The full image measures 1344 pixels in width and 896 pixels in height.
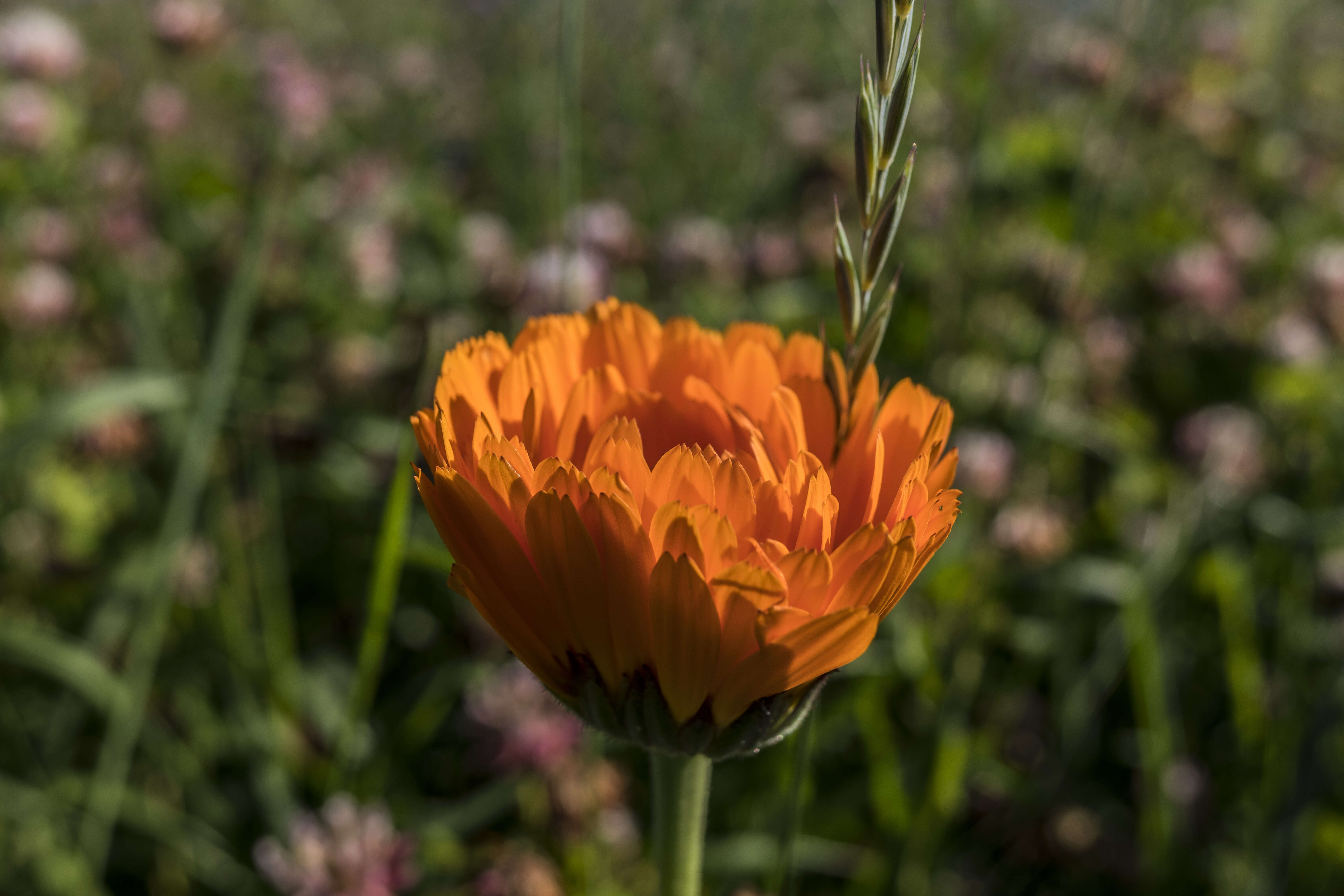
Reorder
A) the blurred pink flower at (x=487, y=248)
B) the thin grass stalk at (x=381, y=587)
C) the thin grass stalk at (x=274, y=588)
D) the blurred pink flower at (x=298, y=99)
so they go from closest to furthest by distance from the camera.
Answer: the thin grass stalk at (x=381, y=587) < the thin grass stalk at (x=274, y=588) < the blurred pink flower at (x=487, y=248) < the blurred pink flower at (x=298, y=99)

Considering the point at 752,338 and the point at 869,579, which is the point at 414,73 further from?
the point at 869,579

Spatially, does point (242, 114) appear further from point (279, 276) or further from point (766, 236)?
point (766, 236)

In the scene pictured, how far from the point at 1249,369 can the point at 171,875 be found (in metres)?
1.52

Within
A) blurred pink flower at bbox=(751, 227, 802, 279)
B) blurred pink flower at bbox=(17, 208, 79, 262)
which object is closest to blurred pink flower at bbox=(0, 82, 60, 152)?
blurred pink flower at bbox=(17, 208, 79, 262)

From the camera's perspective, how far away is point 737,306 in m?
1.50

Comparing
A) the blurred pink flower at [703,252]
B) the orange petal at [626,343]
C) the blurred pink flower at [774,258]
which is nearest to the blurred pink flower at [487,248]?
the blurred pink flower at [703,252]

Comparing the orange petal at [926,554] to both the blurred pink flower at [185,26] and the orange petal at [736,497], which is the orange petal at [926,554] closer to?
the orange petal at [736,497]

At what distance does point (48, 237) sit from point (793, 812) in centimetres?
159

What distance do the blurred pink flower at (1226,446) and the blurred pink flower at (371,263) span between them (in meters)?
1.19

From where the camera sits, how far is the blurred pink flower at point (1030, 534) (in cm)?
100

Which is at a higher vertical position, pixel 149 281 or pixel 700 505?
pixel 700 505

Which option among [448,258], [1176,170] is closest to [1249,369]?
[1176,170]

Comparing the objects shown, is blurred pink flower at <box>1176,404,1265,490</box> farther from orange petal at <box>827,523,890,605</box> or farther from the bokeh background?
orange petal at <box>827,523,890,605</box>

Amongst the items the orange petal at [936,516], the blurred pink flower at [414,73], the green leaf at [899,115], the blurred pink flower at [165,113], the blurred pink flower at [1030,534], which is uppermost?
the green leaf at [899,115]
